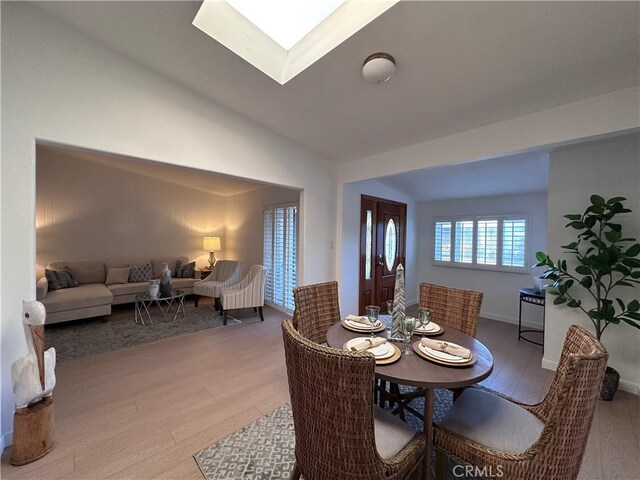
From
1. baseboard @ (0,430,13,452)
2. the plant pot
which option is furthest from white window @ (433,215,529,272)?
baseboard @ (0,430,13,452)

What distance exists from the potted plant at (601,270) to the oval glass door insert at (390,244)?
2.35 m

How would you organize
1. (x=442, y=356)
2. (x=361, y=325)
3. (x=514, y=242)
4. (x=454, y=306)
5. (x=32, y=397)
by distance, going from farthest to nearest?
(x=514, y=242) < (x=454, y=306) < (x=361, y=325) < (x=32, y=397) < (x=442, y=356)

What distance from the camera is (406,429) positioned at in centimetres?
123

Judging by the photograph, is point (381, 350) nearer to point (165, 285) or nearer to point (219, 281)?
point (165, 285)

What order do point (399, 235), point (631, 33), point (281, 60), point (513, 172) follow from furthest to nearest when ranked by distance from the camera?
point (399, 235), point (513, 172), point (281, 60), point (631, 33)

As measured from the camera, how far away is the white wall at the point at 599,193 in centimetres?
229

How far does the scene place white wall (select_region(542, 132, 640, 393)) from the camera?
229cm

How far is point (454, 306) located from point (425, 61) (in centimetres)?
189

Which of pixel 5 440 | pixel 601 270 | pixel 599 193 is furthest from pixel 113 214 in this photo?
pixel 599 193

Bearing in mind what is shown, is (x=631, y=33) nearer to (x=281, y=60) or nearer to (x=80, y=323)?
(x=281, y=60)

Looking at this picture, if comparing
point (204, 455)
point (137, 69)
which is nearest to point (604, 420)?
point (204, 455)

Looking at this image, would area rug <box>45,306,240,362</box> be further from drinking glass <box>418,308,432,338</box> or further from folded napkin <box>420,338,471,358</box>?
folded napkin <box>420,338,471,358</box>

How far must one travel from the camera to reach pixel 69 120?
1.92 m

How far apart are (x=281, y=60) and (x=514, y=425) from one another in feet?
9.86
